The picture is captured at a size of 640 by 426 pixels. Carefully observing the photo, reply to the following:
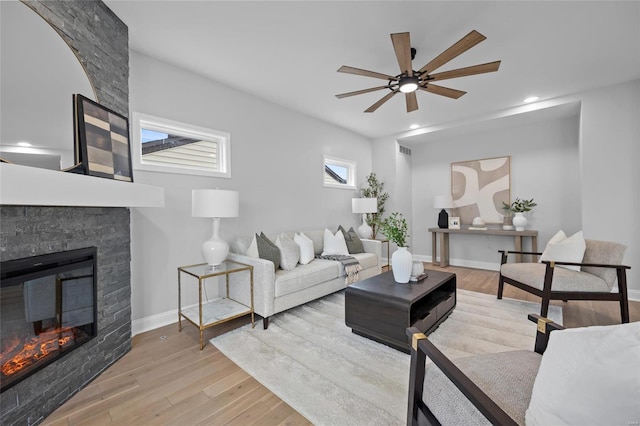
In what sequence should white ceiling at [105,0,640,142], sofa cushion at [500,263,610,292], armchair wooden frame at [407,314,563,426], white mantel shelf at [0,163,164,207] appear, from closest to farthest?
armchair wooden frame at [407,314,563,426] < white mantel shelf at [0,163,164,207] < white ceiling at [105,0,640,142] < sofa cushion at [500,263,610,292]

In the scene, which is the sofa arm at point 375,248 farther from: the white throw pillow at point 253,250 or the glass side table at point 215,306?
the glass side table at point 215,306

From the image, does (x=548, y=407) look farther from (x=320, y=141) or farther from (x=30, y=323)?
(x=320, y=141)

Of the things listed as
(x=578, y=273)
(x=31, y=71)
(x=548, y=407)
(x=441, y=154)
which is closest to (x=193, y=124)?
(x=31, y=71)

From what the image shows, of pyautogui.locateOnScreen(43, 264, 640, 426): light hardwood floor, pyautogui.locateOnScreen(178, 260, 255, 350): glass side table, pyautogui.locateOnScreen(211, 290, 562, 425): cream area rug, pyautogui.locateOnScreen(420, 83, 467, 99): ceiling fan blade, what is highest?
pyautogui.locateOnScreen(420, 83, 467, 99): ceiling fan blade

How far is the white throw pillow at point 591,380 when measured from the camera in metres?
0.60

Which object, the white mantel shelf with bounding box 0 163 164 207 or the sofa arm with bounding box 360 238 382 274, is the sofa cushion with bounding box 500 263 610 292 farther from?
the white mantel shelf with bounding box 0 163 164 207

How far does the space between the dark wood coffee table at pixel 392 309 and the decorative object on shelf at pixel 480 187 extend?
3241mm

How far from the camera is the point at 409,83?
249cm

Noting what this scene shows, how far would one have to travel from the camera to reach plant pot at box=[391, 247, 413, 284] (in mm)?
2654

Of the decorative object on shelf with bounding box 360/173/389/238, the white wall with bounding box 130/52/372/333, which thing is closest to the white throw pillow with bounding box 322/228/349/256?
the white wall with bounding box 130/52/372/333

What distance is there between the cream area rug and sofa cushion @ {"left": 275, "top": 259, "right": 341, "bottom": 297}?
0.32 m

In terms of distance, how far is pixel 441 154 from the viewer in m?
5.90

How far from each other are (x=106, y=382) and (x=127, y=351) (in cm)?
39

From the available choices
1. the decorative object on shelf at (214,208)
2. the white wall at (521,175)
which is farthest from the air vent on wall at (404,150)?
the decorative object on shelf at (214,208)
